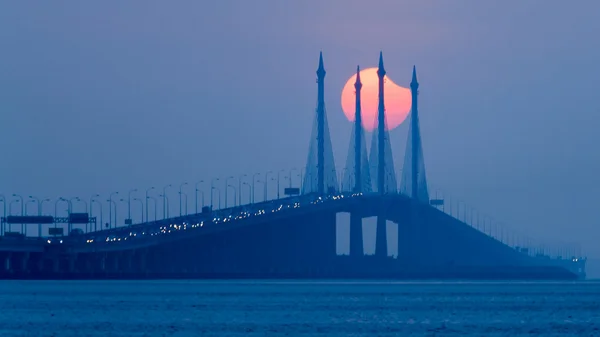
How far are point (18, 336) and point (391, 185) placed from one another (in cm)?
9764

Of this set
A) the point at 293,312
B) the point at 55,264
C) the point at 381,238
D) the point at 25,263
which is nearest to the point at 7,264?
the point at 25,263

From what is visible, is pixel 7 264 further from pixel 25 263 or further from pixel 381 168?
pixel 381 168

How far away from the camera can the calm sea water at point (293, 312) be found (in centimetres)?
7469

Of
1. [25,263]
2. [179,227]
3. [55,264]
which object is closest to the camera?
[25,263]

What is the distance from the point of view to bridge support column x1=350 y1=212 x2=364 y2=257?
168m

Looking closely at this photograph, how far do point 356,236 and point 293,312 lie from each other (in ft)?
251

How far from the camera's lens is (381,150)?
165 m

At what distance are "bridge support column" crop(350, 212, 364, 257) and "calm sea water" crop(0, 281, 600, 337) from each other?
34471mm

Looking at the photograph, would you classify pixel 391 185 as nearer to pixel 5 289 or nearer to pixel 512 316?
pixel 5 289

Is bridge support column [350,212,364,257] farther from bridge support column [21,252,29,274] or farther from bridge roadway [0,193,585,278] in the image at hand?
bridge support column [21,252,29,274]

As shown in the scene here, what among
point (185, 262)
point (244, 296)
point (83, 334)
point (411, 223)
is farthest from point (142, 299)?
point (411, 223)

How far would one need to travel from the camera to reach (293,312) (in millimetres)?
91938

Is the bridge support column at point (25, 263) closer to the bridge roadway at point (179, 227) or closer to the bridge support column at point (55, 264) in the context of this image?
the bridge roadway at point (179, 227)

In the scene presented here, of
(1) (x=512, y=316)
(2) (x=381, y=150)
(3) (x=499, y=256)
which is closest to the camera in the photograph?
(1) (x=512, y=316)
